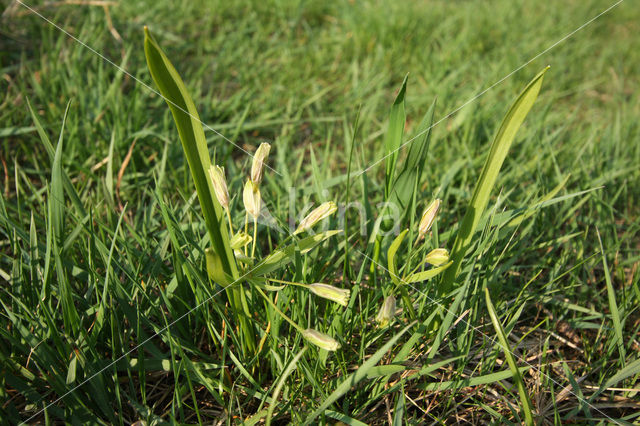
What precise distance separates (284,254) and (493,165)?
375 mm

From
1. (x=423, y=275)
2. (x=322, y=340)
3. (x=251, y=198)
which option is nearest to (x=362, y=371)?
(x=322, y=340)

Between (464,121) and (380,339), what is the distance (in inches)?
41.9

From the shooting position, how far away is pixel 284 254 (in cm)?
75

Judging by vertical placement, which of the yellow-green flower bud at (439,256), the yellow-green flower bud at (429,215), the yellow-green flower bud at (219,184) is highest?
the yellow-green flower bud at (219,184)

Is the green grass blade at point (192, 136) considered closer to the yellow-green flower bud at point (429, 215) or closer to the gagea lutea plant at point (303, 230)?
the gagea lutea plant at point (303, 230)

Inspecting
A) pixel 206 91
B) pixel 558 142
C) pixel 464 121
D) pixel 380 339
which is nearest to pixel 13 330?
pixel 380 339

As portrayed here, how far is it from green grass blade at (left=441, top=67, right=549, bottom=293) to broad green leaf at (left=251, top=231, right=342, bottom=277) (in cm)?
24

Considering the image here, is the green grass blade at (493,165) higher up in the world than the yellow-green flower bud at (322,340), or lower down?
higher up

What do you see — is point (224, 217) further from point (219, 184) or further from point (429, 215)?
point (429, 215)

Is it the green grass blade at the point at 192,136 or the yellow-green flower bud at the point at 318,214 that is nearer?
the green grass blade at the point at 192,136

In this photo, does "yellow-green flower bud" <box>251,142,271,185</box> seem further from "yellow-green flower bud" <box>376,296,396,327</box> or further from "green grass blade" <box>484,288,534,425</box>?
"green grass blade" <box>484,288,534,425</box>

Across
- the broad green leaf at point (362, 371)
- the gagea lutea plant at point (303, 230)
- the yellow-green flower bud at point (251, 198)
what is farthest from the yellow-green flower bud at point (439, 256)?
the yellow-green flower bud at point (251, 198)

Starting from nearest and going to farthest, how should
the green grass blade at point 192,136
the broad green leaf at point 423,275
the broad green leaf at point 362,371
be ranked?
1. the green grass blade at point 192,136
2. the broad green leaf at point 362,371
3. the broad green leaf at point 423,275

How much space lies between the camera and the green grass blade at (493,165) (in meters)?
0.65
